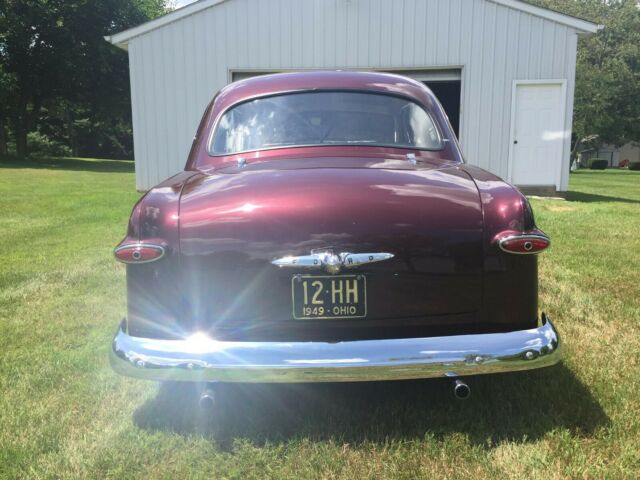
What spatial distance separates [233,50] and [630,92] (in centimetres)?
3633

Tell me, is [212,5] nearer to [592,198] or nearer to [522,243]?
[592,198]

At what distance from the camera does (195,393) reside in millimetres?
2879

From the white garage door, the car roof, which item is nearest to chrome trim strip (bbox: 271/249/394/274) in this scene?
the car roof

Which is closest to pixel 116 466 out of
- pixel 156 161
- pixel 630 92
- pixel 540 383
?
pixel 540 383

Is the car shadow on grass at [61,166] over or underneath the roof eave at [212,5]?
underneath

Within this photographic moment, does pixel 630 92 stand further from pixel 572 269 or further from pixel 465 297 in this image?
pixel 465 297

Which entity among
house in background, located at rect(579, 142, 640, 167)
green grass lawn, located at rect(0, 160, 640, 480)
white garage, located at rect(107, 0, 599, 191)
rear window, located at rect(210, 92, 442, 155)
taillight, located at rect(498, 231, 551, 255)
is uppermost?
white garage, located at rect(107, 0, 599, 191)

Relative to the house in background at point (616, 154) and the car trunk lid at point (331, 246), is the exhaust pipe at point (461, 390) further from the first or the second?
the house in background at point (616, 154)

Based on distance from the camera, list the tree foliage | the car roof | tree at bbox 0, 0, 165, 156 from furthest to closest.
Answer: the tree foliage, tree at bbox 0, 0, 165, 156, the car roof

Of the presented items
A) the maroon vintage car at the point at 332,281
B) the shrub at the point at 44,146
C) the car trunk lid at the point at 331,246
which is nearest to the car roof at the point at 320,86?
the maroon vintage car at the point at 332,281

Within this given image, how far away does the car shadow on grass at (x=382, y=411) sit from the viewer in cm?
243

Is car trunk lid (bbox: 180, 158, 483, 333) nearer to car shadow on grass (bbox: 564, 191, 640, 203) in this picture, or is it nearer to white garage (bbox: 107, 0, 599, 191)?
white garage (bbox: 107, 0, 599, 191)

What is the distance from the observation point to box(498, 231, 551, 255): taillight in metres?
2.21

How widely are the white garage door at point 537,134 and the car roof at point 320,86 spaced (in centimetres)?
902
